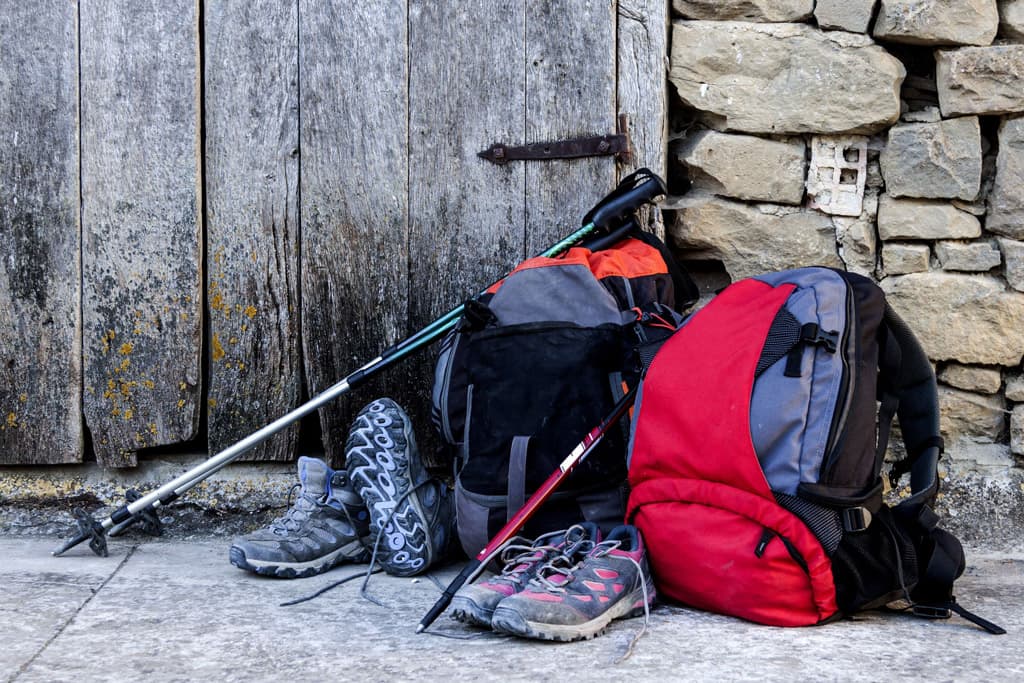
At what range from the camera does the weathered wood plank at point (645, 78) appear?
2.62 metres

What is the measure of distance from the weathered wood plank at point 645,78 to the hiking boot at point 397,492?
0.80 metres

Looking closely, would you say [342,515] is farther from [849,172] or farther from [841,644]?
[849,172]

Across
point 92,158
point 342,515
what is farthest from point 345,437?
point 92,158

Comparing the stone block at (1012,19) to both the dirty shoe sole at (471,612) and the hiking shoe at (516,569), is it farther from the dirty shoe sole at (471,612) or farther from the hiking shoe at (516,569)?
the dirty shoe sole at (471,612)

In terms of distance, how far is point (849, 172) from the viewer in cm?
262

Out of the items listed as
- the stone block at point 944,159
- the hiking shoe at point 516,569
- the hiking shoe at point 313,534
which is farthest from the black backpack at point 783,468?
the hiking shoe at point 313,534

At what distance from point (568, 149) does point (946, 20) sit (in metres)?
0.92

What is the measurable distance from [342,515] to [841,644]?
1.13 metres

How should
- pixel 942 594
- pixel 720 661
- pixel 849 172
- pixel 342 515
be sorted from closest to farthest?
pixel 720 661 < pixel 942 594 < pixel 342 515 < pixel 849 172

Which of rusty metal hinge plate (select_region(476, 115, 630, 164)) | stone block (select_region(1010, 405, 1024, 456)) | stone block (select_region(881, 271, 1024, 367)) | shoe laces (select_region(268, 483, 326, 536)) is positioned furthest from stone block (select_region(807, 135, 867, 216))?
shoe laces (select_region(268, 483, 326, 536))

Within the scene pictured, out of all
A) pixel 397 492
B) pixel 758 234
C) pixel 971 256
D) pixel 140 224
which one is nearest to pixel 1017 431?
pixel 971 256

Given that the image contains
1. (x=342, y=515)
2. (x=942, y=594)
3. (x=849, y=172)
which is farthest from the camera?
(x=849, y=172)

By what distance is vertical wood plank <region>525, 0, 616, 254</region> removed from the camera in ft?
8.68

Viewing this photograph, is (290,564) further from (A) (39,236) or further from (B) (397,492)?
(A) (39,236)
